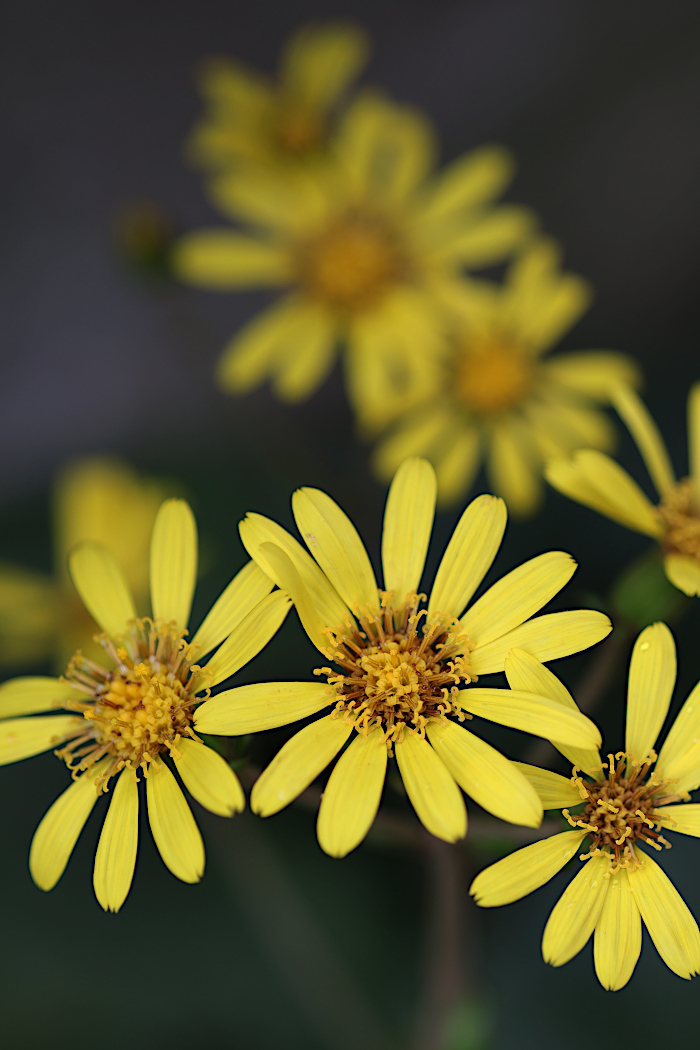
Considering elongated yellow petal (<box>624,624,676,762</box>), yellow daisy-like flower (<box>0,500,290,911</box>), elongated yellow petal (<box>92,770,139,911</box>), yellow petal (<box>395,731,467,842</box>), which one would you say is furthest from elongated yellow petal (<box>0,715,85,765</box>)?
elongated yellow petal (<box>624,624,676,762</box>)

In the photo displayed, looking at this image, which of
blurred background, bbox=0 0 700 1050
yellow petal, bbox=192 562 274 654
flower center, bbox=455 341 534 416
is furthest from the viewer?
flower center, bbox=455 341 534 416

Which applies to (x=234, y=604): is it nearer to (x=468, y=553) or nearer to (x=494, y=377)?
(x=468, y=553)

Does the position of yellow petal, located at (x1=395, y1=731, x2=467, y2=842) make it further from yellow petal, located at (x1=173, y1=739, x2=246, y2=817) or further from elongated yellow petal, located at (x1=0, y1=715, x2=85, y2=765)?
elongated yellow petal, located at (x1=0, y1=715, x2=85, y2=765)

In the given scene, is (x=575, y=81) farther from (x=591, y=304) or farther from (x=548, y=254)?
(x=548, y=254)

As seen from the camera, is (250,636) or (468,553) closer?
(250,636)

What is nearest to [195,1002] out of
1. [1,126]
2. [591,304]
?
[591,304]

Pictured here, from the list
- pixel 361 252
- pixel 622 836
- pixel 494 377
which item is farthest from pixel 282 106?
pixel 622 836
